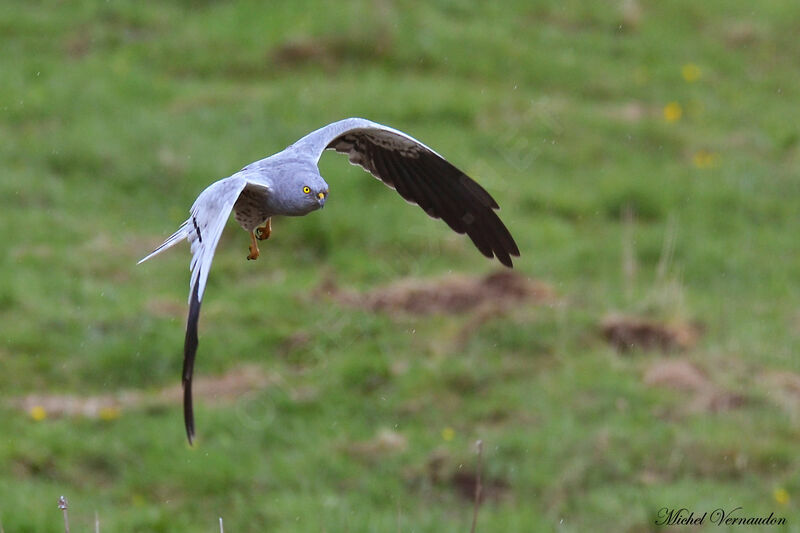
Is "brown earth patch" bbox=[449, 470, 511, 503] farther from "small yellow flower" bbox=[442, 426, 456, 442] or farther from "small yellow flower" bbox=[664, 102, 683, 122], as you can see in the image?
"small yellow flower" bbox=[664, 102, 683, 122]

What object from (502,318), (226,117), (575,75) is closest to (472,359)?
(502,318)

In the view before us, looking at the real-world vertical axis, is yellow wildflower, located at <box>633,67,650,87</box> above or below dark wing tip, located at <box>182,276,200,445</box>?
below

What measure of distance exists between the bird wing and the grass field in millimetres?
2567

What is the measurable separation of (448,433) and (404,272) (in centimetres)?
207

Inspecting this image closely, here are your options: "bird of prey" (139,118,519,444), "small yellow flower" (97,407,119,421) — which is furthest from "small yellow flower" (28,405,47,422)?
"bird of prey" (139,118,519,444)

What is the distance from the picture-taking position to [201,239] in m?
4.62

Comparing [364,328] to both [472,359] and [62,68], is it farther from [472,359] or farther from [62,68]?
[62,68]

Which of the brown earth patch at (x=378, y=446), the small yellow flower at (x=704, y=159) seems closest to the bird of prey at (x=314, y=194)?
the brown earth patch at (x=378, y=446)

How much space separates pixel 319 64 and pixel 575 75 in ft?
8.52

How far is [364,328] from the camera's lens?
8.92m

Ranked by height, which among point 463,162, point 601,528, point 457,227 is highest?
point 457,227

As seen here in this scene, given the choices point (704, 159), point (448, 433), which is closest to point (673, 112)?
point (704, 159)

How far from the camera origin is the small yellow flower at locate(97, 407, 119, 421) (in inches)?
317

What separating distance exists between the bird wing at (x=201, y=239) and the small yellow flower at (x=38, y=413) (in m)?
3.35
